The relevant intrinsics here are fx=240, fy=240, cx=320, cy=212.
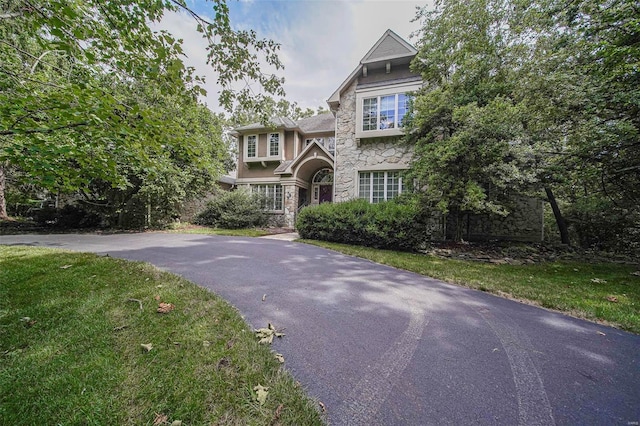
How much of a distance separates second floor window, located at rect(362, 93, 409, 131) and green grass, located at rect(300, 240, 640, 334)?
7008 mm

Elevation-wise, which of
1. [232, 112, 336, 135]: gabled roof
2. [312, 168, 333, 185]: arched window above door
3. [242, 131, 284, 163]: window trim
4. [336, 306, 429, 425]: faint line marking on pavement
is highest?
[232, 112, 336, 135]: gabled roof

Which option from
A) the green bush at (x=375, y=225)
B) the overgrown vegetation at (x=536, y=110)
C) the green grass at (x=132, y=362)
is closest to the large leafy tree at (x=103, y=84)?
the green grass at (x=132, y=362)

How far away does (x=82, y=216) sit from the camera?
1335cm

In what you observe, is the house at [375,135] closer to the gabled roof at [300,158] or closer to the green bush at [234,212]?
the gabled roof at [300,158]

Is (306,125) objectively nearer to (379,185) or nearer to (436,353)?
(379,185)

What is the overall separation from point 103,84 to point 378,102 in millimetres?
10351

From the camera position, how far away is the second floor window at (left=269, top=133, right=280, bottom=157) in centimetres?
1623

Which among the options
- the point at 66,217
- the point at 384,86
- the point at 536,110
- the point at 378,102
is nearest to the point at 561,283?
the point at 536,110

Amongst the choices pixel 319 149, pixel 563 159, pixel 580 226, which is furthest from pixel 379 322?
pixel 580 226

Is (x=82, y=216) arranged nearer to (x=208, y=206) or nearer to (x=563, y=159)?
(x=208, y=206)

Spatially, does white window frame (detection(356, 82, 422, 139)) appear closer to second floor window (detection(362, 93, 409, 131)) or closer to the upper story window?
second floor window (detection(362, 93, 409, 131))

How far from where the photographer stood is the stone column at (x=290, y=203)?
1464 centimetres

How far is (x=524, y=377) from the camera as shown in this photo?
2111 mm

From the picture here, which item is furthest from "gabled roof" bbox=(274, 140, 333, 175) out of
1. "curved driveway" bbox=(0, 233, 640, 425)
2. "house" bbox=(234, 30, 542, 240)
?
"curved driveway" bbox=(0, 233, 640, 425)
